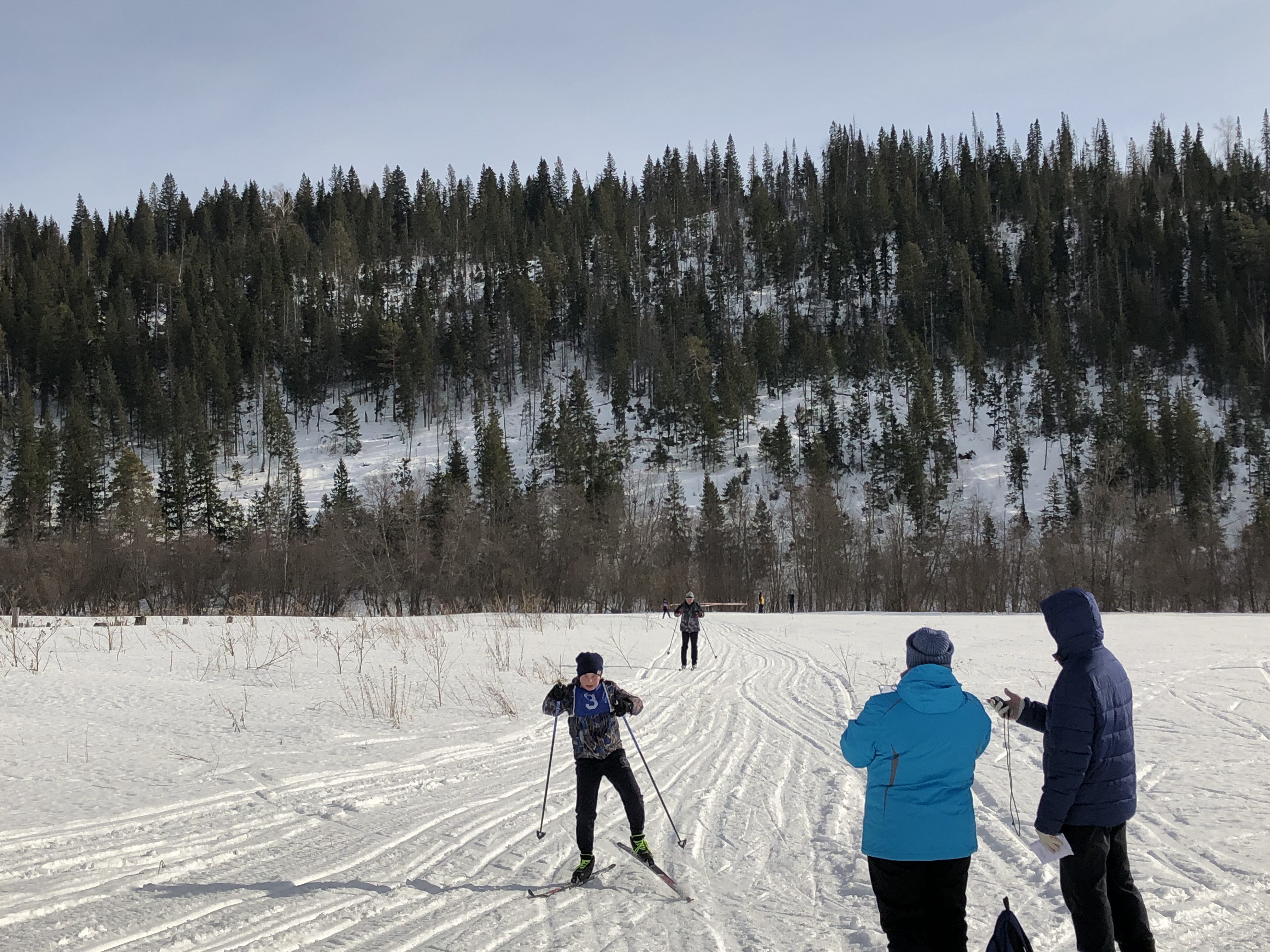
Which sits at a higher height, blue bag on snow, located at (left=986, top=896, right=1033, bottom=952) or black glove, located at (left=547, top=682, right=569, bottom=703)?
black glove, located at (left=547, top=682, right=569, bottom=703)

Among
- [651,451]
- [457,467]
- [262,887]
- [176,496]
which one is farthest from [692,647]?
[651,451]

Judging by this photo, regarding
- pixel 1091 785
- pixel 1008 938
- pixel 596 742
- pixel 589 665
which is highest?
pixel 589 665

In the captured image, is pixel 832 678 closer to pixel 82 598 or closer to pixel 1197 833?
pixel 1197 833

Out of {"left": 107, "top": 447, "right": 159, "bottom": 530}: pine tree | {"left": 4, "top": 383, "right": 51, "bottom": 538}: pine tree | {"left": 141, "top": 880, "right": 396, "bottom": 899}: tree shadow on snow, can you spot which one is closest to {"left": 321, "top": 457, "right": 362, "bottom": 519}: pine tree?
{"left": 107, "top": 447, "right": 159, "bottom": 530}: pine tree

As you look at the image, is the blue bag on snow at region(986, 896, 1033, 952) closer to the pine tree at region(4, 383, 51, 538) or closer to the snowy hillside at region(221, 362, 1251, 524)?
the snowy hillside at region(221, 362, 1251, 524)

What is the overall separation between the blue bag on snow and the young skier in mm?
2582

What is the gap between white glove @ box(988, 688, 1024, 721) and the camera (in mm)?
3891

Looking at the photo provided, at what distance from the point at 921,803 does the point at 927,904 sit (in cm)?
43

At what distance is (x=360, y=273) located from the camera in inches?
4402

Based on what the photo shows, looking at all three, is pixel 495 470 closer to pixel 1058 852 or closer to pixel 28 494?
pixel 28 494

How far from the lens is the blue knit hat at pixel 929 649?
133 inches

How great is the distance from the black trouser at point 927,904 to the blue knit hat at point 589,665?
7.94 feet

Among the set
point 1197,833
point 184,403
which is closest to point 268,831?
point 1197,833

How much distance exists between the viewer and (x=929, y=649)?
3377 millimetres
